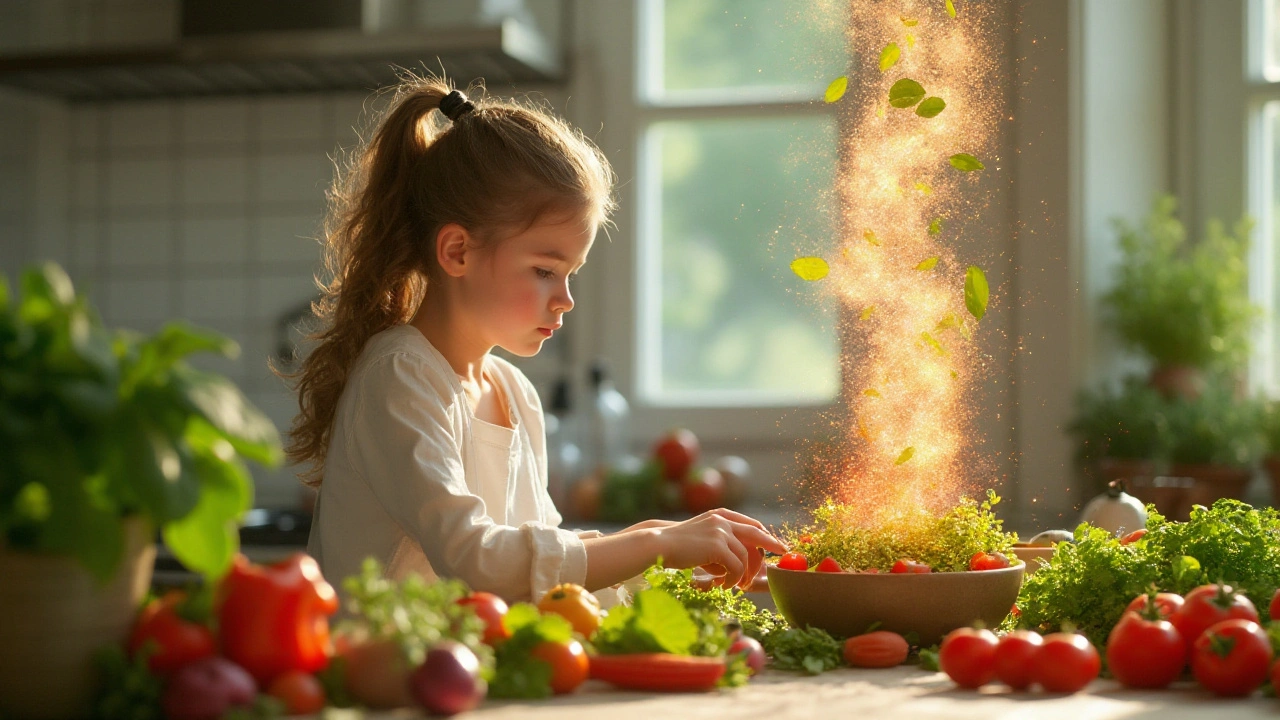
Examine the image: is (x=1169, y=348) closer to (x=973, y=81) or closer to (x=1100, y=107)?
(x=1100, y=107)

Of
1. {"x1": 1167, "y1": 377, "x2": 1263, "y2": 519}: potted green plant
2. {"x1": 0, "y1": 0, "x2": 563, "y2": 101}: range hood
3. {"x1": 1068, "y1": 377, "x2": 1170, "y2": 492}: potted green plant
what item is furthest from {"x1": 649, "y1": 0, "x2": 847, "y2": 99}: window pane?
{"x1": 1167, "y1": 377, "x2": 1263, "y2": 519}: potted green plant

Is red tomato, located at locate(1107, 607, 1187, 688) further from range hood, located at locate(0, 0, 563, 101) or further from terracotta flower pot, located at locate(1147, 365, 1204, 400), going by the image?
range hood, located at locate(0, 0, 563, 101)

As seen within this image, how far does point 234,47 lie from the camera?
2.80m

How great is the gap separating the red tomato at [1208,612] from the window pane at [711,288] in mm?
2081

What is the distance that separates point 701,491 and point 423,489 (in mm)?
1608

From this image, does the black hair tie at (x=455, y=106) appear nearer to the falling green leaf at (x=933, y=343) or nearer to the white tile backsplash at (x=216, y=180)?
the falling green leaf at (x=933, y=343)

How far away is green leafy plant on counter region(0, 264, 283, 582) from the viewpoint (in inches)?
25.3

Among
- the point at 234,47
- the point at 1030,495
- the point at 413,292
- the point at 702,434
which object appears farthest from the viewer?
the point at 702,434

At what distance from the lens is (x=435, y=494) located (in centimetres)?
115

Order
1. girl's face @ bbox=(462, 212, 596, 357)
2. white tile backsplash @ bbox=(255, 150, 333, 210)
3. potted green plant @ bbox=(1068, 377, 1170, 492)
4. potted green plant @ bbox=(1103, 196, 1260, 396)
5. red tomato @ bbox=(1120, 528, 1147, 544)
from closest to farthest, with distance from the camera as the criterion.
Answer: red tomato @ bbox=(1120, 528, 1147, 544) < girl's face @ bbox=(462, 212, 596, 357) < potted green plant @ bbox=(1068, 377, 1170, 492) < potted green plant @ bbox=(1103, 196, 1260, 396) < white tile backsplash @ bbox=(255, 150, 333, 210)

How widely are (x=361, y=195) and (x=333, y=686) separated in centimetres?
88

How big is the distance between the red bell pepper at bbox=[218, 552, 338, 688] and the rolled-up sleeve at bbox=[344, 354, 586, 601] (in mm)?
368

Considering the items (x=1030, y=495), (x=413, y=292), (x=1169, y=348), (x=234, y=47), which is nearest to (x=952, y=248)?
(x=413, y=292)

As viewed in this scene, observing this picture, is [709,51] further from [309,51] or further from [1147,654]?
[1147,654]
